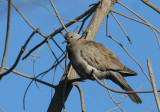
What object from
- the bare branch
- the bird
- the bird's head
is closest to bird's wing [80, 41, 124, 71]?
the bird

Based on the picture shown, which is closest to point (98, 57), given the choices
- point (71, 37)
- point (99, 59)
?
point (99, 59)

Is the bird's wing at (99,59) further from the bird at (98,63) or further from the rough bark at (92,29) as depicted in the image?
the rough bark at (92,29)

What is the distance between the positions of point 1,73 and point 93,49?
192cm

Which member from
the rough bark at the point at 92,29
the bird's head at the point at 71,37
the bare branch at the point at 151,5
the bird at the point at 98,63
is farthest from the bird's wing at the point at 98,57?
the bare branch at the point at 151,5

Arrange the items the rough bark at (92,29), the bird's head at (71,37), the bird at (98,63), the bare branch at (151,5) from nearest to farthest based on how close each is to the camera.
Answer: the rough bark at (92,29) < the bare branch at (151,5) < the bird at (98,63) < the bird's head at (71,37)

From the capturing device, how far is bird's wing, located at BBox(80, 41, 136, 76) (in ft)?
14.4

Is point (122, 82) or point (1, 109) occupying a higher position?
point (122, 82)

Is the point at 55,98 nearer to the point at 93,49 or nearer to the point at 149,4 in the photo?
the point at 93,49

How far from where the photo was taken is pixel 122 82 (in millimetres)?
4328

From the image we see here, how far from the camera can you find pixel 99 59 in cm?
444

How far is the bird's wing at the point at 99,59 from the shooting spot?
438cm

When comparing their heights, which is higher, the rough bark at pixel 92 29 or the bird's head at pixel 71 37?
the bird's head at pixel 71 37

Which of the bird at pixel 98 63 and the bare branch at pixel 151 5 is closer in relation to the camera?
the bare branch at pixel 151 5

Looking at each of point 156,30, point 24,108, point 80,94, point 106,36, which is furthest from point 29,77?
point 156,30
